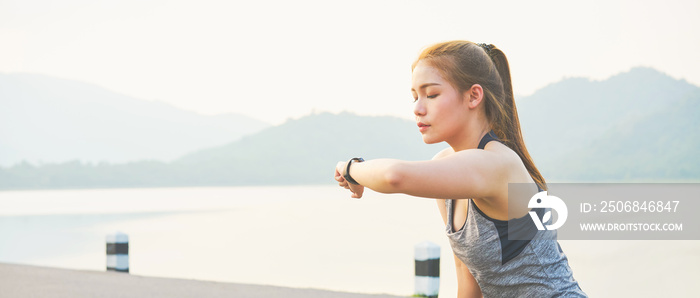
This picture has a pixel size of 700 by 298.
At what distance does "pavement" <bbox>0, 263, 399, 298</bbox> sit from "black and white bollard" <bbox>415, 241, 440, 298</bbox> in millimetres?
281

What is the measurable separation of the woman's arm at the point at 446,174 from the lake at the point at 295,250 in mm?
3669

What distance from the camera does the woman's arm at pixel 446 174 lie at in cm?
148

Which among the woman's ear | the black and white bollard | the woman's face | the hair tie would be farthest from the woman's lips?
the black and white bollard

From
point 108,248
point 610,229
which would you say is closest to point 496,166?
point 610,229

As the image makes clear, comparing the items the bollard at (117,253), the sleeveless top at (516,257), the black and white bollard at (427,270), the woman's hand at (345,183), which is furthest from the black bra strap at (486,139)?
the bollard at (117,253)

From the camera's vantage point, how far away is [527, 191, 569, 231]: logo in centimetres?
168

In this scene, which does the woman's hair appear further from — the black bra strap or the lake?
the lake

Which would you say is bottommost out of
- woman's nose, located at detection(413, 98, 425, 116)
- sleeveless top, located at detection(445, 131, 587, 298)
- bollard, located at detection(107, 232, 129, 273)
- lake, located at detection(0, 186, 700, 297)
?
lake, located at detection(0, 186, 700, 297)

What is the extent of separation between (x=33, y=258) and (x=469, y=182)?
39.8 feet

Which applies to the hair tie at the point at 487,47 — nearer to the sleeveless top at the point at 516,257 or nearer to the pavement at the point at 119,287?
the sleeveless top at the point at 516,257

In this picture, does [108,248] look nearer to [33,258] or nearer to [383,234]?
[33,258]

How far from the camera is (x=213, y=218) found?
2131cm

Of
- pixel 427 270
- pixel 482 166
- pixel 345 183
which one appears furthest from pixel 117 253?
pixel 482 166

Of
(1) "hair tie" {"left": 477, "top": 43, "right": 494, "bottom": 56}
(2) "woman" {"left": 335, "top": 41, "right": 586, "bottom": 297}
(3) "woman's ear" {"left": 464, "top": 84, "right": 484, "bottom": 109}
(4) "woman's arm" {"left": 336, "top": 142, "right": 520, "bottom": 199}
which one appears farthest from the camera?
(1) "hair tie" {"left": 477, "top": 43, "right": 494, "bottom": 56}
